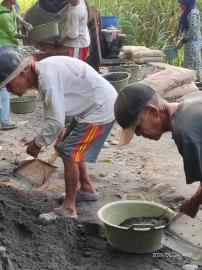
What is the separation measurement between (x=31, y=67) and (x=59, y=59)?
32 cm

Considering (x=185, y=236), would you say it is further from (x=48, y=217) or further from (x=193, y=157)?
(x=48, y=217)

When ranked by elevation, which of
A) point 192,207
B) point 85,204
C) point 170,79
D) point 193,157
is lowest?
point 85,204

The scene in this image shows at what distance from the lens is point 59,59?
4555mm

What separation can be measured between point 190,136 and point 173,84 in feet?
14.2

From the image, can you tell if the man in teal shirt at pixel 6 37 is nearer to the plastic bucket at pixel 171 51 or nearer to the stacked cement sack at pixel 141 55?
the plastic bucket at pixel 171 51

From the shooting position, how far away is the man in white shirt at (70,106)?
14.2ft

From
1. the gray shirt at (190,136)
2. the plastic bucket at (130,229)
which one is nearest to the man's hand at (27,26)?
the plastic bucket at (130,229)

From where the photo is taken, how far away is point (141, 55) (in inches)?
445

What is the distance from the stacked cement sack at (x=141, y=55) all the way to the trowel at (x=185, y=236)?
26.0 feet

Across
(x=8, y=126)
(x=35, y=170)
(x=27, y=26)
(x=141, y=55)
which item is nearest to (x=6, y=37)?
(x=8, y=126)

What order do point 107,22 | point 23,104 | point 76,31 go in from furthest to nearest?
1. point 107,22
2. point 23,104
3. point 76,31

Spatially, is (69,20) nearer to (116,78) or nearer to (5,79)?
(116,78)

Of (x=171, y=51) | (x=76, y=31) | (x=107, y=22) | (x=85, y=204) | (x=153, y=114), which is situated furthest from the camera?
(x=107, y=22)

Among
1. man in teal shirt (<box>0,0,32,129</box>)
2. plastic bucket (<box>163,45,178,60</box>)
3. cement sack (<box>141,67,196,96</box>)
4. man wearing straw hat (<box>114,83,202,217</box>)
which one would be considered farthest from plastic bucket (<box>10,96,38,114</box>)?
man wearing straw hat (<box>114,83,202,217</box>)
